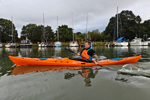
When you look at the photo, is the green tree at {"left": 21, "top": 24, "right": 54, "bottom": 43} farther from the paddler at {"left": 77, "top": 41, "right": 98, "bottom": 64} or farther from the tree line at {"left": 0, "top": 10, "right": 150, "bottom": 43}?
the paddler at {"left": 77, "top": 41, "right": 98, "bottom": 64}

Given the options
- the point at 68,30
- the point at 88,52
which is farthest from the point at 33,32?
the point at 88,52

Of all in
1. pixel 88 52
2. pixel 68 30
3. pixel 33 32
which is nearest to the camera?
pixel 88 52

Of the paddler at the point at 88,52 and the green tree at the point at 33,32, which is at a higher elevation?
the green tree at the point at 33,32

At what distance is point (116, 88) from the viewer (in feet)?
10.6

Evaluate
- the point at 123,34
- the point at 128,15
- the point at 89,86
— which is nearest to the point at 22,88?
the point at 89,86

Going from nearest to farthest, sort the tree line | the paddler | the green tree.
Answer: the paddler, the tree line, the green tree

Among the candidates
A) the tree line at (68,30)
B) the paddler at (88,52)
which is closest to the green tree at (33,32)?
the tree line at (68,30)

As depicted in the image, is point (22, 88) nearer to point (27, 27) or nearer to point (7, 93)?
point (7, 93)

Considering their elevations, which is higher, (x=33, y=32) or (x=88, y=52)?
(x=33, y=32)

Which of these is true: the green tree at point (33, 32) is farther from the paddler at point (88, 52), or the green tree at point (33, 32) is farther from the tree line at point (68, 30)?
the paddler at point (88, 52)

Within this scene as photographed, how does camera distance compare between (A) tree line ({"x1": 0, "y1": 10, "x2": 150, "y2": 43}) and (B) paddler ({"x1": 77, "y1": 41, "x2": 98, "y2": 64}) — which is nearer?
(B) paddler ({"x1": 77, "y1": 41, "x2": 98, "y2": 64})

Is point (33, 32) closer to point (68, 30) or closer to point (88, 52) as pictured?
point (68, 30)

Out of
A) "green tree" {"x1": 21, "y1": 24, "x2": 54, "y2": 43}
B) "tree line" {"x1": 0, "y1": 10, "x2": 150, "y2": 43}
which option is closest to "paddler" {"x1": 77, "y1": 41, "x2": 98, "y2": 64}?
"tree line" {"x1": 0, "y1": 10, "x2": 150, "y2": 43}

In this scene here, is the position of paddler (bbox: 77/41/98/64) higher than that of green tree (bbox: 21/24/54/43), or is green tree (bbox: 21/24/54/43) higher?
green tree (bbox: 21/24/54/43)
